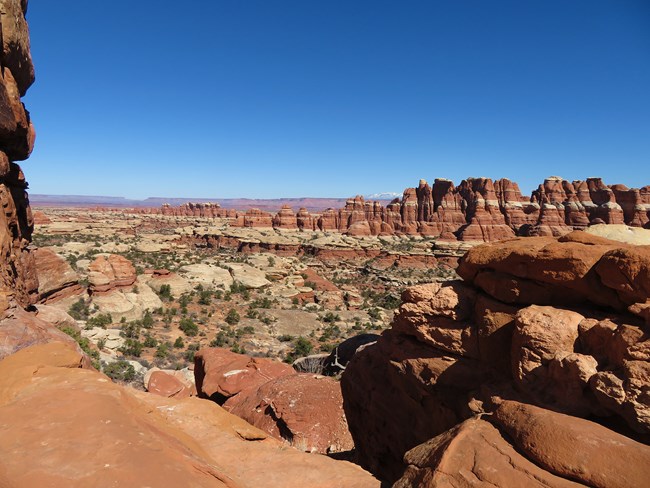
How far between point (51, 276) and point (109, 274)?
25.6 feet

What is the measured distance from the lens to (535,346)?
5707 millimetres

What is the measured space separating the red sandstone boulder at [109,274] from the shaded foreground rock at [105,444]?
21.0 meters

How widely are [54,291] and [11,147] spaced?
13107mm

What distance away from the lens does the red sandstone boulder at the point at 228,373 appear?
42.3ft

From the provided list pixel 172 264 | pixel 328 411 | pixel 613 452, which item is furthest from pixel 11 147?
pixel 172 264

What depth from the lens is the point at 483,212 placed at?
255ft

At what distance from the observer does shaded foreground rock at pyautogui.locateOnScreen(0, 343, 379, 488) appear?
347 cm

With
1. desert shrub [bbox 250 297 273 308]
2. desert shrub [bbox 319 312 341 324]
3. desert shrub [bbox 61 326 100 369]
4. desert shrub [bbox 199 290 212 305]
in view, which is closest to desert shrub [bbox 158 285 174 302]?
desert shrub [bbox 199 290 212 305]

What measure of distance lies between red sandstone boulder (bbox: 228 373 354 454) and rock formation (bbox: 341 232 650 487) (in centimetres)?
155

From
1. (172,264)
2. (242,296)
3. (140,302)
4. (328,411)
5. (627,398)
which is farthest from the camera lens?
(172,264)

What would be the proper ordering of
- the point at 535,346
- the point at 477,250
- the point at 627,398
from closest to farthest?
the point at 627,398, the point at 535,346, the point at 477,250

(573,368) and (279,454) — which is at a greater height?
(573,368)

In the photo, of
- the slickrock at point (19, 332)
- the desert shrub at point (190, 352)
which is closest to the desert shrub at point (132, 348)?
the desert shrub at point (190, 352)

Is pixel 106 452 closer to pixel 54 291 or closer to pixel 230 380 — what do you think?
pixel 230 380
